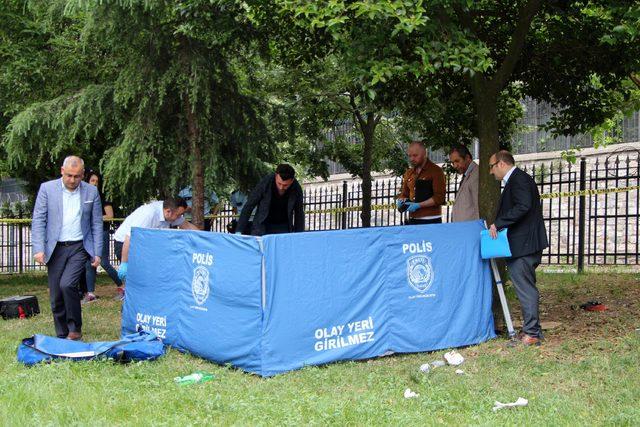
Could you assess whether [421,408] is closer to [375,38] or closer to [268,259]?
[268,259]

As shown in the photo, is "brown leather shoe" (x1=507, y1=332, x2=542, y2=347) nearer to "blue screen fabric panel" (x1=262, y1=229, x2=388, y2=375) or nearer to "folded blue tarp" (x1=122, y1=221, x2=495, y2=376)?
"folded blue tarp" (x1=122, y1=221, x2=495, y2=376)

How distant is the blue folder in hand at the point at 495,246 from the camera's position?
26.3 ft

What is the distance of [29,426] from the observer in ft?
17.5

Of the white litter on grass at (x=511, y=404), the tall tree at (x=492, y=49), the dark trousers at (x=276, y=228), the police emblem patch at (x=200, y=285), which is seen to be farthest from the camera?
the dark trousers at (x=276, y=228)

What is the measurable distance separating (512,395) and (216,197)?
292 inches

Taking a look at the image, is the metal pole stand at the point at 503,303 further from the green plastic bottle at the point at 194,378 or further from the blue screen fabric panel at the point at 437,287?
the green plastic bottle at the point at 194,378

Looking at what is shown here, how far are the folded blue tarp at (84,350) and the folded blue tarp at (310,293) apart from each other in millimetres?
464

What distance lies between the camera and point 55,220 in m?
8.73

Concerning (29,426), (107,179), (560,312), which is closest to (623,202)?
(560,312)

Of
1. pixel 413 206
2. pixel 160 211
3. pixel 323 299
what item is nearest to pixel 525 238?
pixel 413 206

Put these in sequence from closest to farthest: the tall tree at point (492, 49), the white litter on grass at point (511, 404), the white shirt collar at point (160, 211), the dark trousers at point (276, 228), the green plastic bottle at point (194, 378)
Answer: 1. the white litter on grass at point (511, 404)
2. the green plastic bottle at point (194, 378)
3. the tall tree at point (492, 49)
4. the dark trousers at point (276, 228)
5. the white shirt collar at point (160, 211)

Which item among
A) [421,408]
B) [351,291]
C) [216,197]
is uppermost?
[216,197]

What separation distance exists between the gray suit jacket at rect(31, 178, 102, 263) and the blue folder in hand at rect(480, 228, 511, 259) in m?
4.17

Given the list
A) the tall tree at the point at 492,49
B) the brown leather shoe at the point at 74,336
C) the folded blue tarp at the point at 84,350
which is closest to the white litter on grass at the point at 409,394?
the folded blue tarp at the point at 84,350
